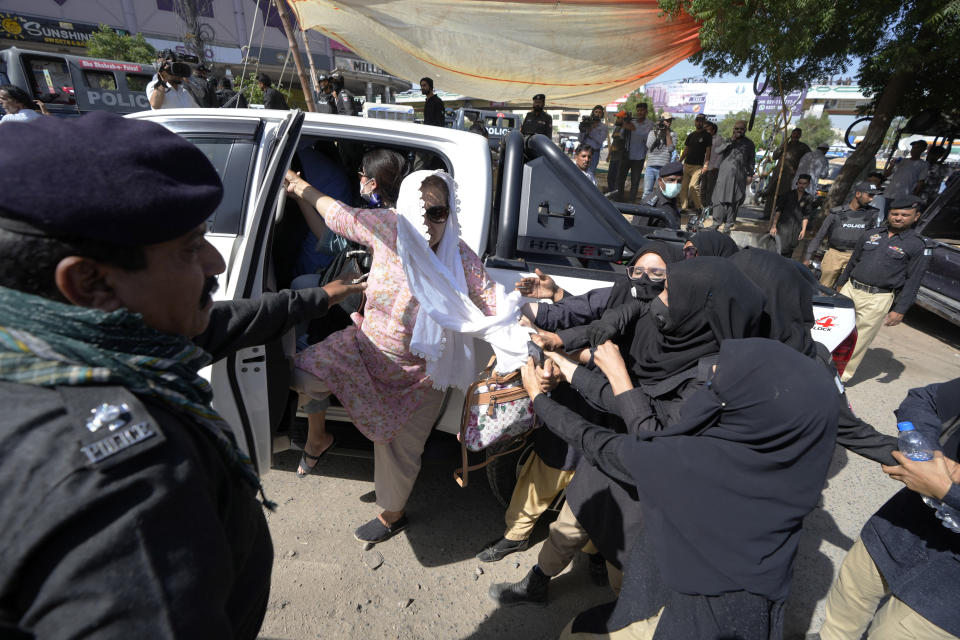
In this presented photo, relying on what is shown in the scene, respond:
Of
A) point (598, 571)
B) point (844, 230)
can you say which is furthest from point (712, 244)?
point (844, 230)

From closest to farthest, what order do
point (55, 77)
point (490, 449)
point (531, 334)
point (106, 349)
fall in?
point (106, 349)
point (531, 334)
point (490, 449)
point (55, 77)

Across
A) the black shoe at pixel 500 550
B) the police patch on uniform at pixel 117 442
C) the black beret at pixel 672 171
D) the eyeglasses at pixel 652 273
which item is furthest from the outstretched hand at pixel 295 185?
the black beret at pixel 672 171

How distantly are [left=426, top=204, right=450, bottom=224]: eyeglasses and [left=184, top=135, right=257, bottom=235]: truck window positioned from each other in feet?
2.94

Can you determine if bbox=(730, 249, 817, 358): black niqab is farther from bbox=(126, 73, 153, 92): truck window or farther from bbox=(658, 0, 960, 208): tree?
bbox=(126, 73, 153, 92): truck window

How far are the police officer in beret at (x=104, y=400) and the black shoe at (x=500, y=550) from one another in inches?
78.7

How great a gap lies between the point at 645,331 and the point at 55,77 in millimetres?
17680

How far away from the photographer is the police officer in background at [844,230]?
541 cm

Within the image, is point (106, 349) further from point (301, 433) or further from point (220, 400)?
point (301, 433)

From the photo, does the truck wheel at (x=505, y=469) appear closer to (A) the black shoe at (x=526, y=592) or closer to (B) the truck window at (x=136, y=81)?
(A) the black shoe at (x=526, y=592)

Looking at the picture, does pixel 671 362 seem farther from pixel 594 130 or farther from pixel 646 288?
pixel 594 130

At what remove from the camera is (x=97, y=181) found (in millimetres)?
653

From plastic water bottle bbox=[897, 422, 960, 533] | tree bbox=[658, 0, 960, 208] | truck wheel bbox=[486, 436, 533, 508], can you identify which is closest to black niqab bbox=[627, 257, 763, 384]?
plastic water bottle bbox=[897, 422, 960, 533]

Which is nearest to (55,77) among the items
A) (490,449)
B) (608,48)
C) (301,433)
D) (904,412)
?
(608,48)

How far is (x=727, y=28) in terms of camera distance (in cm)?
620
